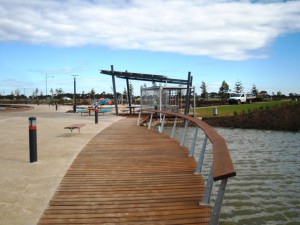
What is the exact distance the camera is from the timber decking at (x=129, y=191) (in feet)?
14.5

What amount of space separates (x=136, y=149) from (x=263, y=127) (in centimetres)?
1872

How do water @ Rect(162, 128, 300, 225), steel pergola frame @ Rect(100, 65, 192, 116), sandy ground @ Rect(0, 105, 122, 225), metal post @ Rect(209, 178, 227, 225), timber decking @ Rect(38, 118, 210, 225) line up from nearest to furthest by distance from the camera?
metal post @ Rect(209, 178, 227, 225)
timber decking @ Rect(38, 118, 210, 225)
sandy ground @ Rect(0, 105, 122, 225)
water @ Rect(162, 128, 300, 225)
steel pergola frame @ Rect(100, 65, 192, 116)

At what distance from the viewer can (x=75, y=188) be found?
5.70 m

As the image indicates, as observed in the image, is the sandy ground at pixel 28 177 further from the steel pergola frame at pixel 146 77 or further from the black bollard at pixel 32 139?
the steel pergola frame at pixel 146 77

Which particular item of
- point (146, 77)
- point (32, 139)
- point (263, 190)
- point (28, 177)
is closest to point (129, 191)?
point (28, 177)

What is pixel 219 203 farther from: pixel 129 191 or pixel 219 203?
pixel 129 191

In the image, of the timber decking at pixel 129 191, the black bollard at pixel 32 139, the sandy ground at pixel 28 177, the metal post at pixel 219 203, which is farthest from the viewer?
the black bollard at pixel 32 139

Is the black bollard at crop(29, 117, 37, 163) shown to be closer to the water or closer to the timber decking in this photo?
the timber decking

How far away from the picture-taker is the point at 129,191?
218 inches

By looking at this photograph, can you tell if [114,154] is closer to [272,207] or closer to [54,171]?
[54,171]

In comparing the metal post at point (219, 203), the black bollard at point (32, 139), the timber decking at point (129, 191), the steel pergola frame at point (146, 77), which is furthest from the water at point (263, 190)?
the steel pergola frame at point (146, 77)

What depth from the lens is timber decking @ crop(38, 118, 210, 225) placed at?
4.41 metres

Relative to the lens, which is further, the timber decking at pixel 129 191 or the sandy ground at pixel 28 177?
the sandy ground at pixel 28 177

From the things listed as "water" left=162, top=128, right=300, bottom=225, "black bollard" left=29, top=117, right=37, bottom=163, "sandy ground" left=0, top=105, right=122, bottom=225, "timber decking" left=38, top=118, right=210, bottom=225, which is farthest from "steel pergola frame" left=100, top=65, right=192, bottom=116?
"black bollard" left=29, top=117, right=37, bottom=163
